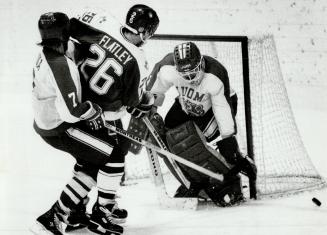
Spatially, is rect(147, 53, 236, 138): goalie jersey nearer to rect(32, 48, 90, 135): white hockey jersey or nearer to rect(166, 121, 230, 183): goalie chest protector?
rect(166, 121, 230, 183): goalie chest protector

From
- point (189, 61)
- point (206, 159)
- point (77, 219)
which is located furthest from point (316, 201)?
point (77, 219)

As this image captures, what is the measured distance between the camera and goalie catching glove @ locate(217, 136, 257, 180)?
2895 millimetres

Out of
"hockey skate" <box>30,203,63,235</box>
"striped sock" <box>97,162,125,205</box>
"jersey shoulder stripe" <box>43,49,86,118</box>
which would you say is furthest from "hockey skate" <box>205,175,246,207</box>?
"jersey shoulder stripe" <box>43,49,86,118</box>

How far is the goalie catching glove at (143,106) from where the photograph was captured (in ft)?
8.75

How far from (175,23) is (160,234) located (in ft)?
6.96

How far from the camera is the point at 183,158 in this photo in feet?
9.63

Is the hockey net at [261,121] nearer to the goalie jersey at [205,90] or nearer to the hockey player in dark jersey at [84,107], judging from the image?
the goalie jersey at [205,90]

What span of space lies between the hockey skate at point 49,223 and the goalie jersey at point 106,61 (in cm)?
48

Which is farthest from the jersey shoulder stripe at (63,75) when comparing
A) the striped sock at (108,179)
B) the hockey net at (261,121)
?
the hockey net at (261,121)

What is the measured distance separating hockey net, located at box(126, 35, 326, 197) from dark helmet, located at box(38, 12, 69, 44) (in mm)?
861

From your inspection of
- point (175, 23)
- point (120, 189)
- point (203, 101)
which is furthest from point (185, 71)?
point (175, 23)

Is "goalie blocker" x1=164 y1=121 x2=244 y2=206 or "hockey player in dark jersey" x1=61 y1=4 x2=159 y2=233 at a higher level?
"hockey player in dark jersey" x1=61 y1=4 x2=159 y2=233

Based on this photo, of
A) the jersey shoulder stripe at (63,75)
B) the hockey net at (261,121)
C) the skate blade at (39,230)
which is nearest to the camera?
the jersey shoulder stripe at (63,75)

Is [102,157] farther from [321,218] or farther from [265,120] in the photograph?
[265,120]
